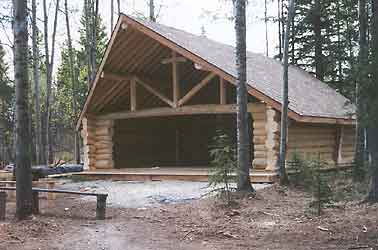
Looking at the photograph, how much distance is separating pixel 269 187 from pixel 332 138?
6.64 metres

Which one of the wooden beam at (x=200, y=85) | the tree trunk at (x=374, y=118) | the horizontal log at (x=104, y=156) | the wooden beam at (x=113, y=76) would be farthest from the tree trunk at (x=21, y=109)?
the horizontal log at (x=104, y=156)

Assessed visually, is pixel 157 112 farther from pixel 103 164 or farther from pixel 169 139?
pixel 169 139

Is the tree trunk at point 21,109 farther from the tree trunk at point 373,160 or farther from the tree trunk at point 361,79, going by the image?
the tree trunk at point 373,160

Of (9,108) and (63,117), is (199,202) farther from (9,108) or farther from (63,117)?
(63,117)

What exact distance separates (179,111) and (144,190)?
3.98 m

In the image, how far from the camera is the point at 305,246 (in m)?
5.79

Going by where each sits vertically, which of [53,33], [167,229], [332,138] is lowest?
[167,229]

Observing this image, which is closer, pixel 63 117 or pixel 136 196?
pixel 136 196

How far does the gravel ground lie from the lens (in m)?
9.98

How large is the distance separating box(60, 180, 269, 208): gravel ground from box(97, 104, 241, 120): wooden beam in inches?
97.4

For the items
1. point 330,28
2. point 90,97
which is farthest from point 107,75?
point 330,28

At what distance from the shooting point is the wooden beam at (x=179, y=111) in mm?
14105

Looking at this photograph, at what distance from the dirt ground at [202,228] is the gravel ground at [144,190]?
2.17 feet

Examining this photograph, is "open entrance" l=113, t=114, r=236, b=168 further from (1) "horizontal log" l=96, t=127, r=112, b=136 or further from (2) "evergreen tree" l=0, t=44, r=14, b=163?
(2) "evergreen tree" l=0, t=44, r=14, b=163
